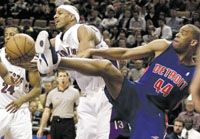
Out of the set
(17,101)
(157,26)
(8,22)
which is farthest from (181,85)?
(8,22)

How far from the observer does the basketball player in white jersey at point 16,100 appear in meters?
7.55

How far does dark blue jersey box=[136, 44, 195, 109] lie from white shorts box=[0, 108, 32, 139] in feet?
6.73

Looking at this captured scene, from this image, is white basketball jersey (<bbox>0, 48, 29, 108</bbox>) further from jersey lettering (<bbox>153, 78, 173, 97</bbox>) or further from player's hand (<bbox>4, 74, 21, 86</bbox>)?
jersey lettering (<bbox>153, 78, 173, 97</bbox>)

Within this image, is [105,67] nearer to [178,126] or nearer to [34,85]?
[34,85]

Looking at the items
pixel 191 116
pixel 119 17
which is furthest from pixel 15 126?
pixel 119 17

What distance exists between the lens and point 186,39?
6.09 meters

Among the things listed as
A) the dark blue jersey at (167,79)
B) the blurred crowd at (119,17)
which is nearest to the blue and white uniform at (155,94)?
the dark blue jersey at (167,79)

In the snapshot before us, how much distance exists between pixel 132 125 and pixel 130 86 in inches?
15.6

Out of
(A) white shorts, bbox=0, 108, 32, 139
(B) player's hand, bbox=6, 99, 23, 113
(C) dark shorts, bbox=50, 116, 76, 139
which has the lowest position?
(C) dark shorts, bbox=50, 116, 76, 139

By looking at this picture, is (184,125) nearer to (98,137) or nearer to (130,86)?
(98,137)

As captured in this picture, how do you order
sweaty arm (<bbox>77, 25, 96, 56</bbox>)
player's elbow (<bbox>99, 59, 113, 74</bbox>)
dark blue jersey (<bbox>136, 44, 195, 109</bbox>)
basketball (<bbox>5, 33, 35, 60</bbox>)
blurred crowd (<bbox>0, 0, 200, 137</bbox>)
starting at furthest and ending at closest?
blurred crowd (<bbox>0, 0, 200, 137</bbox>) → basketball (<bbox>5, 33, 35, 60</bbox>) → sweaty arm (<bbox>77, 25, 96, 56</bbox>) → dark blue jersey (<bbox>136, 44, 195, 109</bbox>) → player's elbow (<bbox>99, 59, 113, 74</bbox>)

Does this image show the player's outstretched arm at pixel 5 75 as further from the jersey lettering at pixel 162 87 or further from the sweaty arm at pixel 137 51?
the jersey lettering at pixel 162 87

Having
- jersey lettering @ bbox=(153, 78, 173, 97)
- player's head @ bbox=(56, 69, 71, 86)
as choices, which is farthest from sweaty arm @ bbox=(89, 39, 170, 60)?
player's head @ bbox=(56, 69, 71, 86)

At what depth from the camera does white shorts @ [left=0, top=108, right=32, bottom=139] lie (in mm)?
7551
